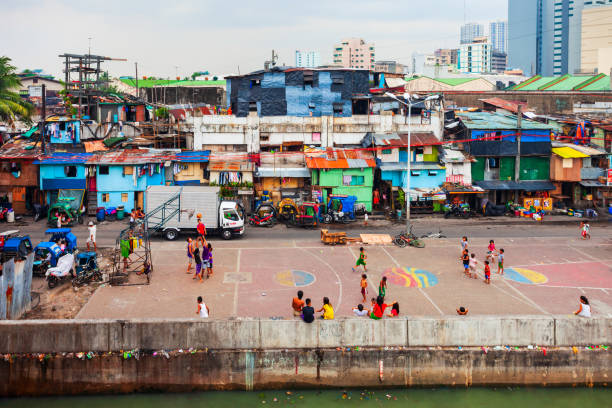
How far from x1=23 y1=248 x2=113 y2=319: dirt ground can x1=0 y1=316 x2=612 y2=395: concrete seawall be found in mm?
2934

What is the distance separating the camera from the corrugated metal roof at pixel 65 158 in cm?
3834

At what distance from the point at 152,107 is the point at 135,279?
33.4 meters

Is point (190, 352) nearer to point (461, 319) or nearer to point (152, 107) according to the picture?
point (461, 319)

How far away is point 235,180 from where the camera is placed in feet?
133

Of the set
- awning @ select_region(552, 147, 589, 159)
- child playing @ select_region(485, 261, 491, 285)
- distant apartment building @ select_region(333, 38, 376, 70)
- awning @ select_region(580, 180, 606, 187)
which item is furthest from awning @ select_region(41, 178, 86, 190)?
distant apartment building @ select_region(333, 38, 376, 70)

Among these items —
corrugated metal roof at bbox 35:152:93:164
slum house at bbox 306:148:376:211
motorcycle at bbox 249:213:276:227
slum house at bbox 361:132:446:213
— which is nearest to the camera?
motorcycle at bbox 249:213:276:227

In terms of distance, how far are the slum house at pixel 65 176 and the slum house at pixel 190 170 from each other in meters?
6.06

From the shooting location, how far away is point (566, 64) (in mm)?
186000

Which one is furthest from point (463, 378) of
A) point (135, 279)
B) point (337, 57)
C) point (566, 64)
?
point (566, 64)

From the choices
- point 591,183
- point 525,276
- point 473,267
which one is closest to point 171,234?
point 473,267

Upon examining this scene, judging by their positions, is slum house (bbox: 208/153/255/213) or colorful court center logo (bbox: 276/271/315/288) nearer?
colorful court center logo (bbox: 276/271/315/288)

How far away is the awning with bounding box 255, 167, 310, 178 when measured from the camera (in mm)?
41000

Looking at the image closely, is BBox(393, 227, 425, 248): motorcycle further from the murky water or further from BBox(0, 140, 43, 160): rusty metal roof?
BBox(0, 140, 43, 160): rusty metal roof

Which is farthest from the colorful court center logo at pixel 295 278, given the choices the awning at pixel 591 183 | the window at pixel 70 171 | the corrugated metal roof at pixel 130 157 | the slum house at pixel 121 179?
the awning at pixel 591 183
